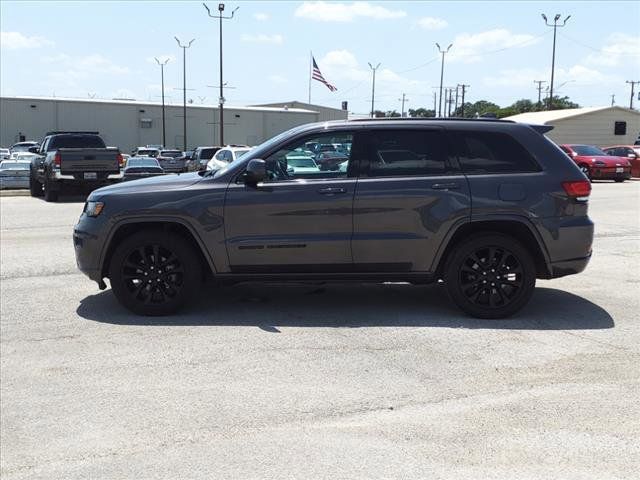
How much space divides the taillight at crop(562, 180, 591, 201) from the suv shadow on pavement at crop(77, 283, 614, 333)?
1138 mm

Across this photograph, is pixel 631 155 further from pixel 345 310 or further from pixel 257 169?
pixel 257 169

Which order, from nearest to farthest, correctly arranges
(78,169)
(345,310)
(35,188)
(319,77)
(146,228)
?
(146,228) → (345,310) → (78,169) → (35,188) → (319,77)

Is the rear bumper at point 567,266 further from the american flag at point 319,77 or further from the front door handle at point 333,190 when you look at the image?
the american flag at point 319,77

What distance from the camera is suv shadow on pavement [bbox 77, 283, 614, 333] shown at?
20.5ft

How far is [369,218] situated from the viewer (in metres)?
6.21

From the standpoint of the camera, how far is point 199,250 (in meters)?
6.44

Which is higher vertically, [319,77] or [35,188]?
[319,77]

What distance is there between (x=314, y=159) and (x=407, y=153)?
0.85 meters

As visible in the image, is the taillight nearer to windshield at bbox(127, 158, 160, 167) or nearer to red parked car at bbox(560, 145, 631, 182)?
windshield at bbox(127, 158, 160, 167)

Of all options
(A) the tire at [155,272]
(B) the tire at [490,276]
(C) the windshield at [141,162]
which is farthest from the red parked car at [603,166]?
(A) the tire at [155,272]

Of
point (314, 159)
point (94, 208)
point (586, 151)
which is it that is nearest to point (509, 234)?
point (314, 159)

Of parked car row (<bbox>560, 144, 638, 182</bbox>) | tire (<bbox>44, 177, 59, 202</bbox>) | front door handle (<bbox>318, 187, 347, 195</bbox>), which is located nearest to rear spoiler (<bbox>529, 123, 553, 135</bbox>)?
front door handle (<bbox>318, 187, 347, 195</bbox>)

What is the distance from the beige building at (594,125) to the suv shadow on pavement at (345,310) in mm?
50740

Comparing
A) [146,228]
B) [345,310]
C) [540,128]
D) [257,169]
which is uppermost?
[540,128]
